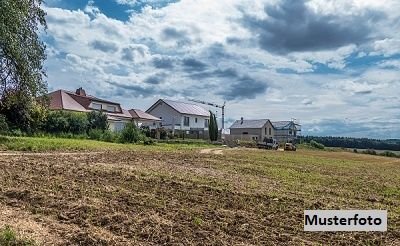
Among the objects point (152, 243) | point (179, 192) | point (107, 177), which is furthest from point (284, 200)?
point (107, 177)

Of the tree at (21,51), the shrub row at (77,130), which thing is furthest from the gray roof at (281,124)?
the tree at (21,51)

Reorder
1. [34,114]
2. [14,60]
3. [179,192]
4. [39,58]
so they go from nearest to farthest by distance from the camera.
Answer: [179,192]
[14,60]
[39,58]
[34,114]

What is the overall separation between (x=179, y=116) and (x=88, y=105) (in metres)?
19.5

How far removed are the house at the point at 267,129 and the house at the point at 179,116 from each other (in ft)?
45.7

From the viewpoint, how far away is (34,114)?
3444 centimetres

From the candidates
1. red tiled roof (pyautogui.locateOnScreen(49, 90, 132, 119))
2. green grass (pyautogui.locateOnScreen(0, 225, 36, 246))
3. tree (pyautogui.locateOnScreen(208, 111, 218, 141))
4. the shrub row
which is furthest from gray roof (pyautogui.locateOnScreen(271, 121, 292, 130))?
green grass (pyautogui.locateOnScreen(0, 225, 36, 246))

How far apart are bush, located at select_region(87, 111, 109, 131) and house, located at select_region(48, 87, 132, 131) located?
599cm

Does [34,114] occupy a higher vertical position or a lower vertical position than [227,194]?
higher

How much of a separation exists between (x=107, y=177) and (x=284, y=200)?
17.8ft

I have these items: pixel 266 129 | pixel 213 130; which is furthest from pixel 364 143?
pixel 213 130

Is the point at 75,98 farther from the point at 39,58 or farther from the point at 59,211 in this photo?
the point at 59,211

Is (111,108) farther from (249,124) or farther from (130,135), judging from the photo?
(249,124)

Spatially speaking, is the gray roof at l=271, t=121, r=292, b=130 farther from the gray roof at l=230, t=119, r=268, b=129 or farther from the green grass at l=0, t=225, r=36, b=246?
the green grass at l=0, t=225, r=36, b=246

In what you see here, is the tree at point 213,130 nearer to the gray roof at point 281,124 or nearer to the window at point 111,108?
the window at point 111,108
